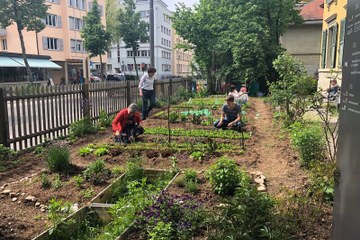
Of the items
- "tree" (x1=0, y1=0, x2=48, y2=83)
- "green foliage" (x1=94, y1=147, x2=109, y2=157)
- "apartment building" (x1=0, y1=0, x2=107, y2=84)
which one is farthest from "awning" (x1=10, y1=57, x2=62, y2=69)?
"green foliage" (x1=94, y1=147, x2=109, y2=157)

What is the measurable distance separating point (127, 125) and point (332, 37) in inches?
522

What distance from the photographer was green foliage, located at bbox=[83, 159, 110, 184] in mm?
5340

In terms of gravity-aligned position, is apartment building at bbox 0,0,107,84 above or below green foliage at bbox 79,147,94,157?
above

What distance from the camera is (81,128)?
8914 millimetres

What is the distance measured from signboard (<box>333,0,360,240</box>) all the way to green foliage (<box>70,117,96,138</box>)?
764 centimetres

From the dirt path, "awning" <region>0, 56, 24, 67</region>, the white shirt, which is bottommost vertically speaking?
the dirt path

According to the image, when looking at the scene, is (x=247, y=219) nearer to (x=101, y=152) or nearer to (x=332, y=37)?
(x=101, y=152)

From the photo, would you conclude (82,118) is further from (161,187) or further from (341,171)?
(341,171)

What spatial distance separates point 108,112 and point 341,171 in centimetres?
990

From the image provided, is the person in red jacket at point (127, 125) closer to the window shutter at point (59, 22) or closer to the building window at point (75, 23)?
the window shutter at point (59, 22)

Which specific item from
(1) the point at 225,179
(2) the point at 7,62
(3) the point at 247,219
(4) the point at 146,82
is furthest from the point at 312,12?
(3) the point at 247,219

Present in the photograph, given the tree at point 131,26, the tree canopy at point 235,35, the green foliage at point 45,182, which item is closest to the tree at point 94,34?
the tree at point 131,26

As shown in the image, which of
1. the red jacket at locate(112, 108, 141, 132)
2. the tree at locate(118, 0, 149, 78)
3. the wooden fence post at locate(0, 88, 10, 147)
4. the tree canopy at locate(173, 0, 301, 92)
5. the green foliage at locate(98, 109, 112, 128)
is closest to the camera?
the wooden fence post at locate(0, 88, 10, 147)

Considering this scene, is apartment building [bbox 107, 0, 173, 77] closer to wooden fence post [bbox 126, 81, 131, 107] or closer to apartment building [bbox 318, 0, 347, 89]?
apartment building [bbox 318, 0, 347, 89]
